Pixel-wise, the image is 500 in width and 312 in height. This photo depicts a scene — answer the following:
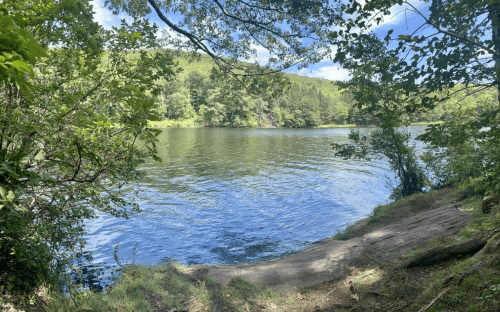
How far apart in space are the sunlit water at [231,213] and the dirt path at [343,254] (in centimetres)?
161

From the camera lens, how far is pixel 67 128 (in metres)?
5.02

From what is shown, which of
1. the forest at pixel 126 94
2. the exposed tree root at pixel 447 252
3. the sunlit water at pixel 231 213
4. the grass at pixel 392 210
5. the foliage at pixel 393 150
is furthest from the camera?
the foliage at pixel 393 150

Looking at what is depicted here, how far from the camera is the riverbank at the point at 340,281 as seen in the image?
4.58 metres

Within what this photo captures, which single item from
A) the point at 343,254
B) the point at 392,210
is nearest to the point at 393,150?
the point at 392,210

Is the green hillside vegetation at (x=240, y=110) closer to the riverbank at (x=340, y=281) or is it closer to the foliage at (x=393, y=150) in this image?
the foliage at (x=393, y=150)

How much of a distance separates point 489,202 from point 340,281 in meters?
4.81

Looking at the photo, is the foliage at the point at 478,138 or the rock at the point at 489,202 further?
the rock at the point at 489,202

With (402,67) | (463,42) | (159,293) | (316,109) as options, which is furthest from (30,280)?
(316,109)

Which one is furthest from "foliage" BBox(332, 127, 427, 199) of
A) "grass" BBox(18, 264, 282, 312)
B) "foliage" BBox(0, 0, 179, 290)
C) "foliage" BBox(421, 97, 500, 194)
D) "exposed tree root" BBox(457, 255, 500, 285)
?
"foliage" BBox(0, 0, 179, 290)

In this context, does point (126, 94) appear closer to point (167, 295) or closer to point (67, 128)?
point (67, 128)

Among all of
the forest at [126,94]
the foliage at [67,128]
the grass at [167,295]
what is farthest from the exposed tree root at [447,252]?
the foliage at [67,128]

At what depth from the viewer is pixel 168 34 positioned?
896cm

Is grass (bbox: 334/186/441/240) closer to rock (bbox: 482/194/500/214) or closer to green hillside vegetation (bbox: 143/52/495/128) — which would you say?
rock (bbox: 482/194/500/214)

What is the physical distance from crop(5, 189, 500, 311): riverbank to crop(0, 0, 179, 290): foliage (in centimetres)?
119
